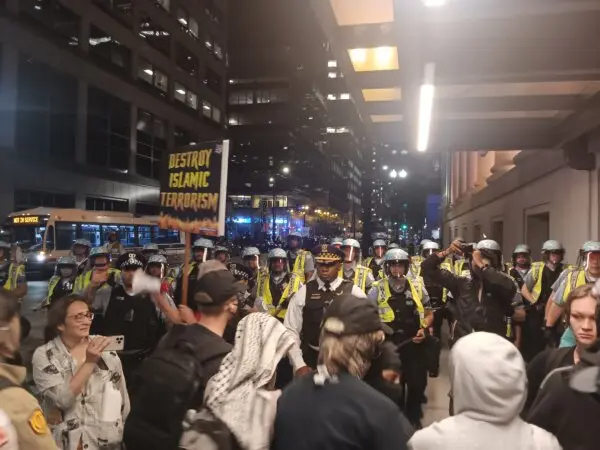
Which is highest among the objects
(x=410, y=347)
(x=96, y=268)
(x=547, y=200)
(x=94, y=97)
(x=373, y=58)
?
(x=94, y=97)

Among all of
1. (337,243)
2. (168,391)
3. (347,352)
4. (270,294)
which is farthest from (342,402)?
(337,243)

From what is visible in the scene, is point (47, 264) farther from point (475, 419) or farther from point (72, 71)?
point (475, 419)

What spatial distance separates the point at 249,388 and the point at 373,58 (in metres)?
5.22

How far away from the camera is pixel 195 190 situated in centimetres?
503

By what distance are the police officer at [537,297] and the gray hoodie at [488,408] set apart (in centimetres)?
683

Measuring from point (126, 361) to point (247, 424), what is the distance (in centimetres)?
392

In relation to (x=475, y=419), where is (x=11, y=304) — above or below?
above

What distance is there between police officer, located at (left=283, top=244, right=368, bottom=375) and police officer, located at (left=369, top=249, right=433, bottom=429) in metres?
1.04

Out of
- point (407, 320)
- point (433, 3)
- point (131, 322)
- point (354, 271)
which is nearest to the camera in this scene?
point (433, 3)

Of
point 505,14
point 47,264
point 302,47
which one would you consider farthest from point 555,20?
point 302,47

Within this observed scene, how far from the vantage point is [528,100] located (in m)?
8.86

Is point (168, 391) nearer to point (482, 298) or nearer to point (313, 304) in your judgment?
point (313, 304)

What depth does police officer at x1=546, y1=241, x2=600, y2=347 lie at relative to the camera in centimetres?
588

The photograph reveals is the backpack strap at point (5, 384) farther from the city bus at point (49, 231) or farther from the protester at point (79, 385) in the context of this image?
the city bus at point (49, 231)
